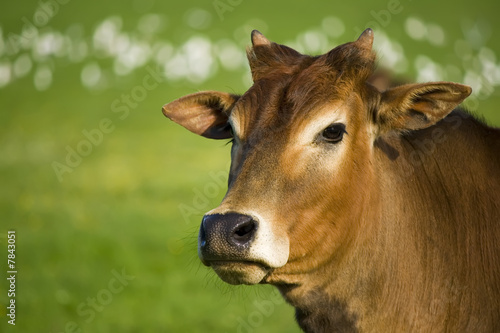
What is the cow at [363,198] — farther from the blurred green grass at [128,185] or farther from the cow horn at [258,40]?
the blurred green grass at [128,185]

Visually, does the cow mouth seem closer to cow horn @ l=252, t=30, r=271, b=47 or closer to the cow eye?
the cow eye

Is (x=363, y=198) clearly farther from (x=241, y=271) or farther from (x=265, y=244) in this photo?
(x=241, y=271)

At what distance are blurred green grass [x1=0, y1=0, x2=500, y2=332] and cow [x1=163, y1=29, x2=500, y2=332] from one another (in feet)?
3.83

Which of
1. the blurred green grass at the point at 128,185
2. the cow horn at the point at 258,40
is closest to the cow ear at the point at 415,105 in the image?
the cow horn at the point at 258,40

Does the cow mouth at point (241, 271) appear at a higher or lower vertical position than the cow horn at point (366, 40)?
lower

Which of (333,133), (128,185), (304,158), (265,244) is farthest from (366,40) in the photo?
(128,185)

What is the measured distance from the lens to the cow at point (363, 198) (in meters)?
4.99

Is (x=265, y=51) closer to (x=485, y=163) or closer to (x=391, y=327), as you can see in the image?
(x=485, y=163)

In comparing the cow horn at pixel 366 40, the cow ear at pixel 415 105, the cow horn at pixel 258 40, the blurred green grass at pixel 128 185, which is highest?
the cow horn at pixel 366 40

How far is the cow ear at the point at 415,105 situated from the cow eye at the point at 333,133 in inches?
17.7

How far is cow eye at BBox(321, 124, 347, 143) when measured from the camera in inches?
205

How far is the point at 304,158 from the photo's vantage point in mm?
5102

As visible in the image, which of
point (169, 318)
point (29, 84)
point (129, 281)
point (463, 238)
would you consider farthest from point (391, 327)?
point (29, 84)

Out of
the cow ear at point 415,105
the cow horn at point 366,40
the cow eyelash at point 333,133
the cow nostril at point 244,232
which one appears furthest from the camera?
the cow horn at point 366,40
